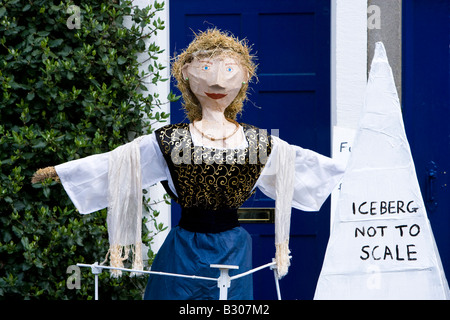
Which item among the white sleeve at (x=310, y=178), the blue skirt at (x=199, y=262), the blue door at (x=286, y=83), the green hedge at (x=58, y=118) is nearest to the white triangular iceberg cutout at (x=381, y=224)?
the white sleeve at (x=310, y=178)

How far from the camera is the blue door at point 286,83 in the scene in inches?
175

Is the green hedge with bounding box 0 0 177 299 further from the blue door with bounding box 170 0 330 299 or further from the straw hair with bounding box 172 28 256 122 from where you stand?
the straw hair with bounding box 172 28 256 122

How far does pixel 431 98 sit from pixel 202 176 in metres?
2.20

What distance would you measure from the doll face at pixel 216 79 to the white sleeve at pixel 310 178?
39 cm

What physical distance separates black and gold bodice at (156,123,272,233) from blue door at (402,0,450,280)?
1.88 metres

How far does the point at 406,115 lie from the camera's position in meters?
4.43

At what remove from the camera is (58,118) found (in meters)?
3.97

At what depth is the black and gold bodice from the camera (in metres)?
2.87

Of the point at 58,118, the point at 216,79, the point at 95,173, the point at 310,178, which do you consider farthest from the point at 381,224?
the point at 58,118

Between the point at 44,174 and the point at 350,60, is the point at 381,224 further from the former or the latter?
the point at 44,174

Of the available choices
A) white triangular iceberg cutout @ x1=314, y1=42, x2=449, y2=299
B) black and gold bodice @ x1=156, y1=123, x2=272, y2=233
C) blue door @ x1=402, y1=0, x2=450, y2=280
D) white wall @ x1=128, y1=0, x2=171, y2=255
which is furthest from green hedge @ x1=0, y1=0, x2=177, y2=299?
blue door @ x1=402, y1=0, x2=450, y2=280
